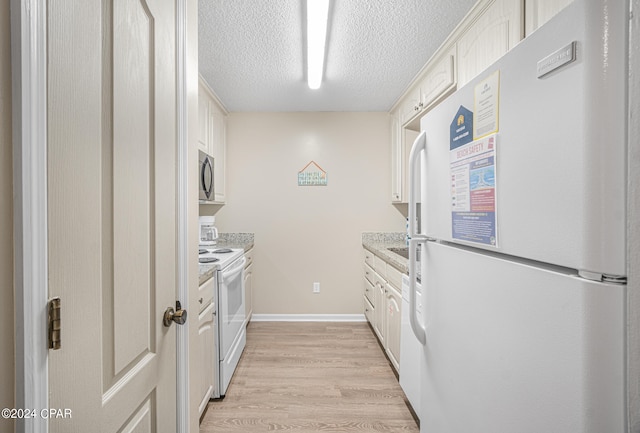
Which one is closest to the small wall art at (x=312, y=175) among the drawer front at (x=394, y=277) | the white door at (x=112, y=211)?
the drawer front at (x=394, y=277)

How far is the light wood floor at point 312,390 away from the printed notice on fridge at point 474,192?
1519 millimetres

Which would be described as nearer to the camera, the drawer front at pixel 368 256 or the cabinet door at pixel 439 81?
the cabinet door at pixel 439 81

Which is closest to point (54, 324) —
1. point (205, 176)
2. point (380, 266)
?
point (205, 176)

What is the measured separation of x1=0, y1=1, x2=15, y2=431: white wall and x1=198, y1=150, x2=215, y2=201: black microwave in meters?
2.05

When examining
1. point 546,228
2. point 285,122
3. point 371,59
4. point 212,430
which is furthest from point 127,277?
point 285,122

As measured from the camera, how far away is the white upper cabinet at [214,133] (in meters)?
2.60

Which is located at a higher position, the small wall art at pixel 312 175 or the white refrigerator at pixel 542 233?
the small wall art at pixel 312 175

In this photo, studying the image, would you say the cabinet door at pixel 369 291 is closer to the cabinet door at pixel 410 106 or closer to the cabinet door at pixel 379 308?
the cabinet door at pixel 379 308

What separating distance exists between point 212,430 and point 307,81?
268 cm

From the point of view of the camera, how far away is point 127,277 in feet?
2.26

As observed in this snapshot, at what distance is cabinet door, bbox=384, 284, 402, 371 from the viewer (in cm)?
207

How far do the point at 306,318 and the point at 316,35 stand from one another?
2.85 m

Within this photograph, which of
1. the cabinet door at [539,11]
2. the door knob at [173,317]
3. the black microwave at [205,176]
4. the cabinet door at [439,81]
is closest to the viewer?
the door knob at [173,317]

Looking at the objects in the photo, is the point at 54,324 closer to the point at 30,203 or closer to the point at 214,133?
the point at 30,203
